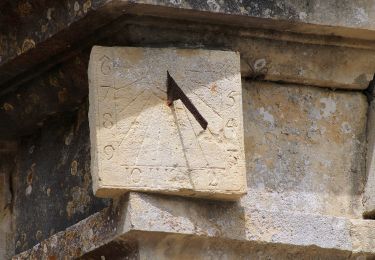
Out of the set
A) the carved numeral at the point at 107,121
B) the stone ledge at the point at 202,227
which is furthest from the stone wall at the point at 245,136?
the carved numeral at the point at 107,121

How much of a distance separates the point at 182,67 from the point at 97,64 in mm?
307

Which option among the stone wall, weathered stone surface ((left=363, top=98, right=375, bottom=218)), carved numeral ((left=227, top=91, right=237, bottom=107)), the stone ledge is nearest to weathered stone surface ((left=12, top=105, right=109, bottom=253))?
the stone wall

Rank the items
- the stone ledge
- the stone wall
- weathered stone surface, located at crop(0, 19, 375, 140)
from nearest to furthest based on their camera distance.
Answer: the stone ledge, the stone wall, weathered stone surface, located at crop(0, 19, 375, 140)

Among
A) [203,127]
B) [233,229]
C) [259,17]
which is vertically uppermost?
[259,17]

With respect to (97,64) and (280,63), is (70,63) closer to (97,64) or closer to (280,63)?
(97,64)

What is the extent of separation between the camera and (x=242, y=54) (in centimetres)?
584

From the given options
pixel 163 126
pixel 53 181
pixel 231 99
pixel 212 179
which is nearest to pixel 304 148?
pixel 231 99

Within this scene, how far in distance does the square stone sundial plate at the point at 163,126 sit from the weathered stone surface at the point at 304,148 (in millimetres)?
257

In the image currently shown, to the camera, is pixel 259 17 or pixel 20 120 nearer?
pixel 259 17

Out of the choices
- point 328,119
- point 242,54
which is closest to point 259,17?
point 242,54

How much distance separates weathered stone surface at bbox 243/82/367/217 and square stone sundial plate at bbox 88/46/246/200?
0.26 meters

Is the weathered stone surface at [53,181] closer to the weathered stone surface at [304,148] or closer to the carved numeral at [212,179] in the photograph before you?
the carved numeral at [212,179]

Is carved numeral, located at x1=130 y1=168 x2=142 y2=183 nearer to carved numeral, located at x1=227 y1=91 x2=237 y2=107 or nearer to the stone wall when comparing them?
the stone wall

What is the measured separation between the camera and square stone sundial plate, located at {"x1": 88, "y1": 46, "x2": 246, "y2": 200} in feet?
17.9
